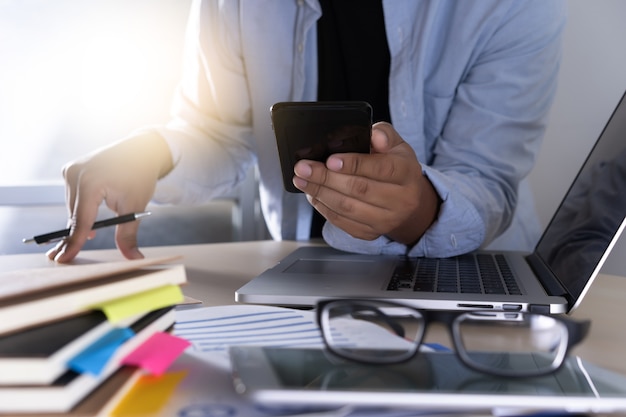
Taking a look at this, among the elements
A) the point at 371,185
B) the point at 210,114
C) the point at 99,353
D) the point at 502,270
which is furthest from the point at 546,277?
the point at 210,114

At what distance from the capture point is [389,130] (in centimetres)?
86

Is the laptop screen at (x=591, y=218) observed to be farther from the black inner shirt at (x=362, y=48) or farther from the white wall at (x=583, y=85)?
the white wall at (x=583, y=85)

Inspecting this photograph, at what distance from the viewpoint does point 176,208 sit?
2129mm

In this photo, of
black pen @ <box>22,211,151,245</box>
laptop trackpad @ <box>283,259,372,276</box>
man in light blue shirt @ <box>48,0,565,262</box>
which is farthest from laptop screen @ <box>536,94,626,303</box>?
black pen @ <box>22,211,151,245</box>

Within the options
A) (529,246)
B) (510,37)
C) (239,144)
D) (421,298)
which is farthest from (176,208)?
(421,298)

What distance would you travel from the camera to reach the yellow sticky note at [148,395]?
387 mm

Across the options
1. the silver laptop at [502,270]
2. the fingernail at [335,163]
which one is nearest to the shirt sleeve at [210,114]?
the silver laptop at [502,270]

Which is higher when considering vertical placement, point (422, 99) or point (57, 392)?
point (422, 99)

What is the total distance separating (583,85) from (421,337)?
5.20 ft

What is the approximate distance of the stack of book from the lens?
361mm

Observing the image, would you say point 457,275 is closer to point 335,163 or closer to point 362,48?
point 335,163

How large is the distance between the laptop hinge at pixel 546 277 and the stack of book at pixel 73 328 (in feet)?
1.43

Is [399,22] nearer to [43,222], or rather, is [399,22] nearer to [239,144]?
[239,144]

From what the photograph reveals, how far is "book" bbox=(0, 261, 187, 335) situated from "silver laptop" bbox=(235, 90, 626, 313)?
0.82ft
